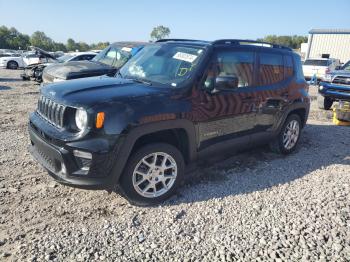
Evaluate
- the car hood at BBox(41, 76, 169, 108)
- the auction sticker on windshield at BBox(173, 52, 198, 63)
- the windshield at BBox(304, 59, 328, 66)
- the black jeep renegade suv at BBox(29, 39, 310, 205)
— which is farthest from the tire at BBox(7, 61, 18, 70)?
the auction sticker on windshield at BBox(173, 52, 198, 63)

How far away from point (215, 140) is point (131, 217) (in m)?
1.50

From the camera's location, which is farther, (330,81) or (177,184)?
(330,81)

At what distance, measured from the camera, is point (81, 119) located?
3.17 meters

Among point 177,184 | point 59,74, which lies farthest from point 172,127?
point 59,74

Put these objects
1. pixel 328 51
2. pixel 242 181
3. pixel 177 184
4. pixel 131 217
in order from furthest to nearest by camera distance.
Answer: pixel 328 51 → pixel 242 181 → pixel 177 184 → pixel 131 217

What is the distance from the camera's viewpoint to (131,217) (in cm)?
341

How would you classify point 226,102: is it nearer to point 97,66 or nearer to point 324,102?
point 97,66

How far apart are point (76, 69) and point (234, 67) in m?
5.12

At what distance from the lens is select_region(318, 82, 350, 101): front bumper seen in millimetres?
9328

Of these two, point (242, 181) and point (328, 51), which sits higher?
point (328, 51)

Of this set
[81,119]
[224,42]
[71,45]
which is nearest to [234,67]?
[224,42]

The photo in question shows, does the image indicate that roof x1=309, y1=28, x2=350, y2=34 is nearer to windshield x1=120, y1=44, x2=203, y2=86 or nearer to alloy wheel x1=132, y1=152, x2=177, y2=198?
windshield x1=120, y1=44, x2=203, y2=86

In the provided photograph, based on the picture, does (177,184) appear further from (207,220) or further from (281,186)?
(281,186)

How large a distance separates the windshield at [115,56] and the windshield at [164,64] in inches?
179
